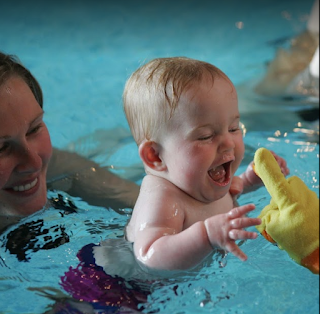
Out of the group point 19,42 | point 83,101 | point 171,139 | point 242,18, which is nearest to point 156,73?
point 171,139

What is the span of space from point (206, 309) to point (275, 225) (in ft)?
0.87

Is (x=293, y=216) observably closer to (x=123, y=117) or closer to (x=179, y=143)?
(x=179, y=143)

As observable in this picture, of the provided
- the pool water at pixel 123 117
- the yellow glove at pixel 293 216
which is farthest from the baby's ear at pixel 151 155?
the yellow glove at pixel 293 216

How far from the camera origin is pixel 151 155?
1389 millimetres

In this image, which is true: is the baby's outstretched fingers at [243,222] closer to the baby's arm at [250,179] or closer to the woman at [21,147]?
the baby's arm at [250,179]

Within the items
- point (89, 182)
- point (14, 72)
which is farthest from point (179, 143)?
point (89, 182)

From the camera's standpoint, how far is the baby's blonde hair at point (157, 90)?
4.36 feet

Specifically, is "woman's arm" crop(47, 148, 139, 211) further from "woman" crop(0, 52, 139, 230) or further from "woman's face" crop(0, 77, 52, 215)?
"woman's face" crop(0, 77, 52, 215)

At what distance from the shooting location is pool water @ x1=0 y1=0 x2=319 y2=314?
1.30 meters

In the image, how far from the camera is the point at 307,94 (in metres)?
2.72

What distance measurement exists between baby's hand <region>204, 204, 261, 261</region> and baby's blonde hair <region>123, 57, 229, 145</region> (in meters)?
0.32

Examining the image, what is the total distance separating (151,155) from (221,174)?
16cm

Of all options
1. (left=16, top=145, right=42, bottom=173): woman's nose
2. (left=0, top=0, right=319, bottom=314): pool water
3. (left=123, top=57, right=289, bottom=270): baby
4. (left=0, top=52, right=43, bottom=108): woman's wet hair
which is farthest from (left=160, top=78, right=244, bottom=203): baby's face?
(left=0, top=52, right=43, bottom=108): woman's wet hair

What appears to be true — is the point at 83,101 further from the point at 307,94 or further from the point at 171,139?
the point at 171,139
